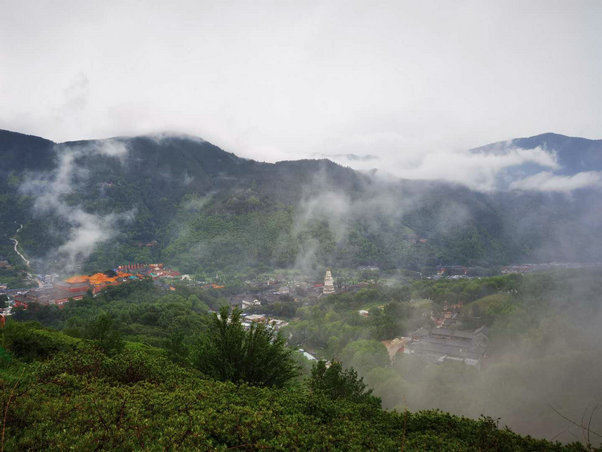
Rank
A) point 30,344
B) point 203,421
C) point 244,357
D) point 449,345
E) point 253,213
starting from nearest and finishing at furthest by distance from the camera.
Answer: point 203,421 → point 244,357 → point 30,344 → point 449,345 → point 253,213

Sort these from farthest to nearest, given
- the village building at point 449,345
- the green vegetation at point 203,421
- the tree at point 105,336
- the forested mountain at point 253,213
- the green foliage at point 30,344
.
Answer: the forested mountain at point 253,213
the village building at point 449,345
the tree at point 105,336
the green foliage at point 30,344
the green vegetation at point 203,421

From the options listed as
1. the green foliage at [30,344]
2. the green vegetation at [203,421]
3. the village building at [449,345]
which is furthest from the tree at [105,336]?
the village building at [449,345]

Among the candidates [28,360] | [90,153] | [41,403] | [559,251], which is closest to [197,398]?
[41,403]

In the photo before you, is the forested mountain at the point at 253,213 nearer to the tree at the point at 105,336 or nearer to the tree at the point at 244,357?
the tree at the point at 105,336

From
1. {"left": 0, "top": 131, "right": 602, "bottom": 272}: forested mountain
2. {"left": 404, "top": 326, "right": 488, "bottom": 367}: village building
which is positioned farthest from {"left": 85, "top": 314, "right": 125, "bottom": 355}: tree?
{"left": 0, "top": 131, "right": 602, "bottom": 272}: forested mountain

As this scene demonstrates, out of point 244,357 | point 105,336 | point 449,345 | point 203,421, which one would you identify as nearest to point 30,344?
point 105,336

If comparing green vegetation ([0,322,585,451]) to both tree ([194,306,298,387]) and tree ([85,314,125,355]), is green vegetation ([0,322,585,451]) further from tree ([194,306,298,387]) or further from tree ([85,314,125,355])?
tree ([85,314,125,355])

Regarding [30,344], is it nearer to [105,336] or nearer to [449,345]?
[105,336]
